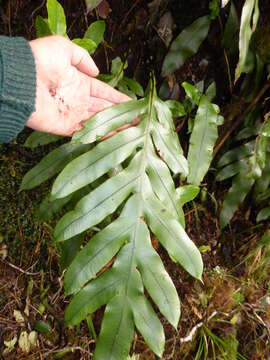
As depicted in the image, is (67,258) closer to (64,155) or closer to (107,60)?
(64,155)

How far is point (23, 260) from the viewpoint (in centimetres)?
175

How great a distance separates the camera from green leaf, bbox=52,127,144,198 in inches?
48.0

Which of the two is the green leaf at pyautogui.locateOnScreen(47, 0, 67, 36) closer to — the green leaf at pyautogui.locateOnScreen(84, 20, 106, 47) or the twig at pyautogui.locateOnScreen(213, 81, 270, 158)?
the green leaf at pyautogui.locateOnScreen(84, 20, 106, 47)

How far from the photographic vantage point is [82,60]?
4.39 feet

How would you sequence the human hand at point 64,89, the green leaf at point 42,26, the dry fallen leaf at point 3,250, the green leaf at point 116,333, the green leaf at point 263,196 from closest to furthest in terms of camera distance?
1. the green leaf at point 116,333
2. the human hand at point 64,89
3. the green leaf at point 42,26
4. the dry fallen leaf at point 3,250
5. the green leaf at point 263,196

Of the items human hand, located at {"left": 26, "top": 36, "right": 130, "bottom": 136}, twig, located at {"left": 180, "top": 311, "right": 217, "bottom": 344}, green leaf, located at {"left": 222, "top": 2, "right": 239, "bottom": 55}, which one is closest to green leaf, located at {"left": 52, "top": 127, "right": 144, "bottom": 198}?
human hand, located at {"left": 26, "top": 36, "right": 130, "bottom": 136}

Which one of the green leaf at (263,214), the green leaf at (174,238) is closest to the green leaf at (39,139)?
the green leaf at (174,238)

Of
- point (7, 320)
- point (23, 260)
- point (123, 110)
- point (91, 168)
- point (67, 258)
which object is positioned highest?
point (123, 110)

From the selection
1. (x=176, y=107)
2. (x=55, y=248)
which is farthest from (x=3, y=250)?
(x=176, y=107)

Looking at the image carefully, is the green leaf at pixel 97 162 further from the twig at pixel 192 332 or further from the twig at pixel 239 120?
the twig at pixel 192 332

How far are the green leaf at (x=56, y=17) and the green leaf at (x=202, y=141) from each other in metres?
0.55

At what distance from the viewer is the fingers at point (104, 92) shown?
1438mm

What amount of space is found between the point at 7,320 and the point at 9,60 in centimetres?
102

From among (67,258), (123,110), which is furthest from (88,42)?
(67,258)
